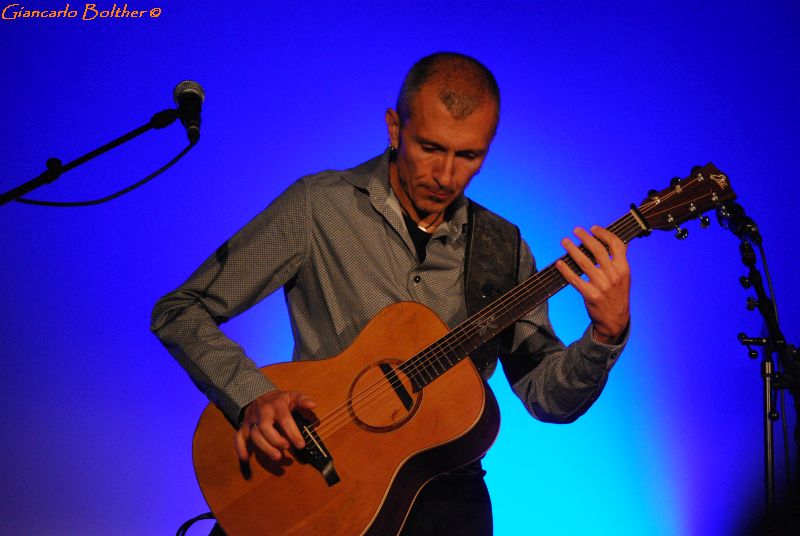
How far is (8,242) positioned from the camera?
4.03 metres

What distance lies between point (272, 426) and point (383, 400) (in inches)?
13.7

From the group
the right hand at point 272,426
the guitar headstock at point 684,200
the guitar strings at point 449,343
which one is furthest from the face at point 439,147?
the right hand at point 272,426

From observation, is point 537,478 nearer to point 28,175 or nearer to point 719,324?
point 719,324

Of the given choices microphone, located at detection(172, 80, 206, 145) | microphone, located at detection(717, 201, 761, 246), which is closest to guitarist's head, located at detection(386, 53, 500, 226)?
microphone, located at detection(172, 80, 206, 145)

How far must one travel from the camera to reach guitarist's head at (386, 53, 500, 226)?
242 cm

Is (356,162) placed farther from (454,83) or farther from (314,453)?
(314,453)

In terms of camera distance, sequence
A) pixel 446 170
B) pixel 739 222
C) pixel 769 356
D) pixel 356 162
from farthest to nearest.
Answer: pixel 356 162 < pixel 769 356 < pixel 739 222 < pixel 446 170

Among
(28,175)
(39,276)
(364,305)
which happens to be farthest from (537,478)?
(28,175)

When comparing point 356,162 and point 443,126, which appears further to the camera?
point 356,162

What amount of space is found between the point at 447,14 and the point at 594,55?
2.82 feet

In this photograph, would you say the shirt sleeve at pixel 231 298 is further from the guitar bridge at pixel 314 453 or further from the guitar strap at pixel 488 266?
the guitar strap at pixel 488 266

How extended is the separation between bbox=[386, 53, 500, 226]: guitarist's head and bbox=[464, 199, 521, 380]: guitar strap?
0.22 m

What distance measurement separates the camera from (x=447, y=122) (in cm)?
242

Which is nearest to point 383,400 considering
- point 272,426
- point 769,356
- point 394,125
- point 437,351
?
point 437,351
